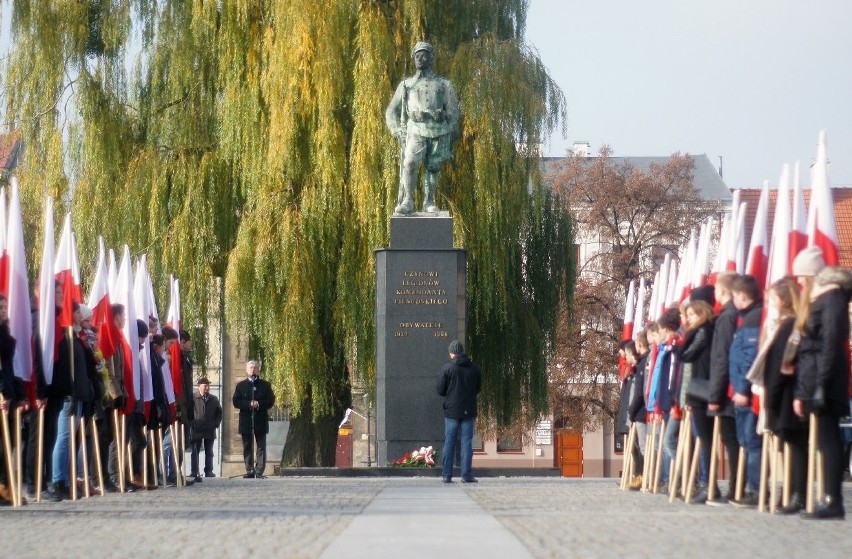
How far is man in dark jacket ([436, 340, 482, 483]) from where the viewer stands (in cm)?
1906

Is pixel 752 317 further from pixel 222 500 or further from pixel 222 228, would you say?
pixel 222 228

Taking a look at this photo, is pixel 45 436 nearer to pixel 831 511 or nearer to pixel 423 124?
pixel 831 511

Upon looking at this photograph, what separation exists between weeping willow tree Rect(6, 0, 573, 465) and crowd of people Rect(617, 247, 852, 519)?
32.1 ft

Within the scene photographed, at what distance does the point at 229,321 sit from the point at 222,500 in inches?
488

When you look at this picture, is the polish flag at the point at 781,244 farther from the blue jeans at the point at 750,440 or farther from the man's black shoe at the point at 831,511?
the man's black shoe at the point at 831,511

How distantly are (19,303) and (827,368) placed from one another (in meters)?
7.04

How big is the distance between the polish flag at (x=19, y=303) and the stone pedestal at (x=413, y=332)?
8.33 m

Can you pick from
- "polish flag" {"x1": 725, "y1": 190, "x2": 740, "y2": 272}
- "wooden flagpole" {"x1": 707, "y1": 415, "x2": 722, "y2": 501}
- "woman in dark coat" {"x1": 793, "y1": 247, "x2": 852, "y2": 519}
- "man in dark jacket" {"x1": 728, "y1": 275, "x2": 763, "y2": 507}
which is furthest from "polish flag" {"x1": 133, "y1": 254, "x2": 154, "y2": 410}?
"woman in dark coat" {"x1": 793, "y1": 247, "x2": 852, "y2": 519}

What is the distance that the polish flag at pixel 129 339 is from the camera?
16562 mm

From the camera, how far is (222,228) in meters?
26.8

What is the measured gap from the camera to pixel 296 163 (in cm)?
2564

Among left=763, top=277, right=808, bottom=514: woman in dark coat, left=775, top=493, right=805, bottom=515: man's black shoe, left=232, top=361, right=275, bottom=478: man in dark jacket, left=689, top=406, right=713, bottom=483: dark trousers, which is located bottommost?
left=232, top=361, right=275, bottom=478: man in dark jacket

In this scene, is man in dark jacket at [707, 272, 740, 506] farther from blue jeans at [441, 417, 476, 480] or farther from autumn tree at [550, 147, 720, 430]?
autumn tree at [550, 147, 720, 430]

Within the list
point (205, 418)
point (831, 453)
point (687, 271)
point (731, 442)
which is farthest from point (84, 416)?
point (205, 418)
